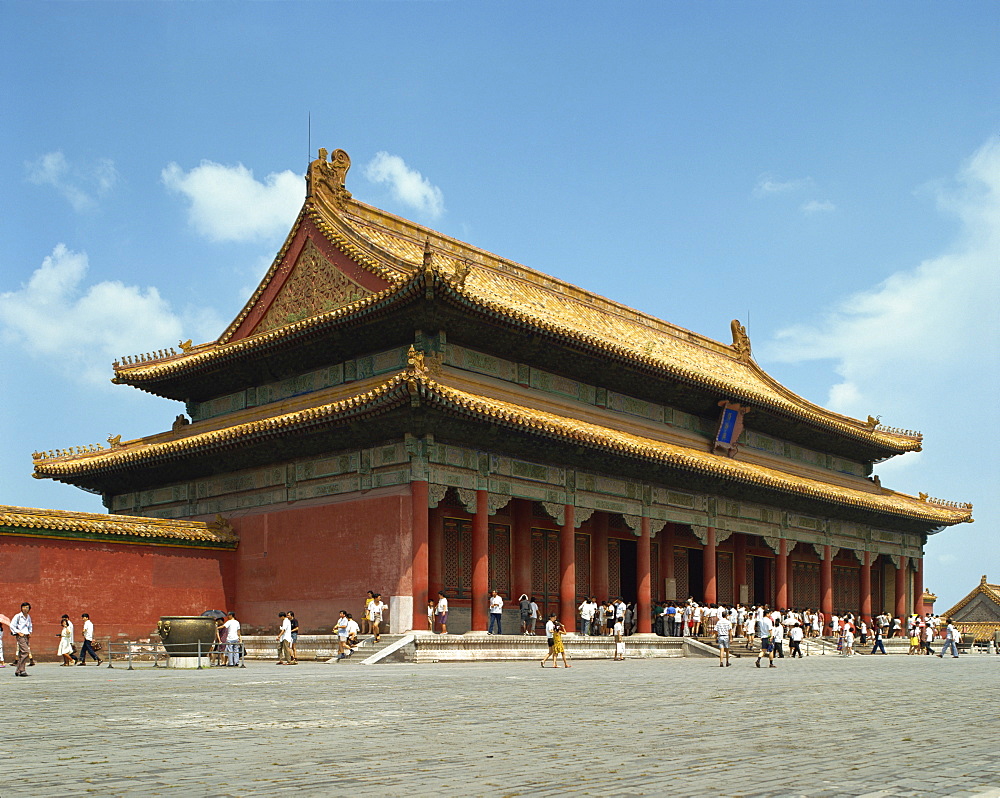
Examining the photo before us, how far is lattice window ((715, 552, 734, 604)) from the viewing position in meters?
42.2

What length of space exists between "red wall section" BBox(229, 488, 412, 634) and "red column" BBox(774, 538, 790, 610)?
18.2 metres

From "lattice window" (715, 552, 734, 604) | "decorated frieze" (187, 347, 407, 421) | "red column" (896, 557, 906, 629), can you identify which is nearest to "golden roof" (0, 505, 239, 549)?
"decorated frieze" (187, 347, 407, 421)

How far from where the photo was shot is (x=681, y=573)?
4031cm

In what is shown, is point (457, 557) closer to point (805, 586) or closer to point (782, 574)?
point (782, 574)

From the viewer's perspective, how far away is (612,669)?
2497cm

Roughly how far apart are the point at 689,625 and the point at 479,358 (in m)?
11.4

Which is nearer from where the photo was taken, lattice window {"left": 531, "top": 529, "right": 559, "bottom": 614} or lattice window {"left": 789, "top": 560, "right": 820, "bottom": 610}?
lattice window {"left": 531, "top": 529, "right": 559, "bottom": 614}

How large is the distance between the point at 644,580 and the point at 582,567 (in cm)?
206

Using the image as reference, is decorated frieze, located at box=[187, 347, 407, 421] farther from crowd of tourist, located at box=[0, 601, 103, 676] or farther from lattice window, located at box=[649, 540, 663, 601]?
lattice window, located at box=[649, 540, 663, 601]

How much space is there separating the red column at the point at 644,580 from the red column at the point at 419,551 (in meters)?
9.45

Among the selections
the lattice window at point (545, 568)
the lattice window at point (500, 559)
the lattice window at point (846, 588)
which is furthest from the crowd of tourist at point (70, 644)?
the lattice window at point (846, 588)

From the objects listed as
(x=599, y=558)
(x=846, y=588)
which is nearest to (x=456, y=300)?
(x=599, y=558)

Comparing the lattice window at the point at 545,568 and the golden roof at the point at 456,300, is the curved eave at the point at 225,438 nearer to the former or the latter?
the golden roof at the point at 456,300

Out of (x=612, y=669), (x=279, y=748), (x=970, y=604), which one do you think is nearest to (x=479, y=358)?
(x=612, y=669)
